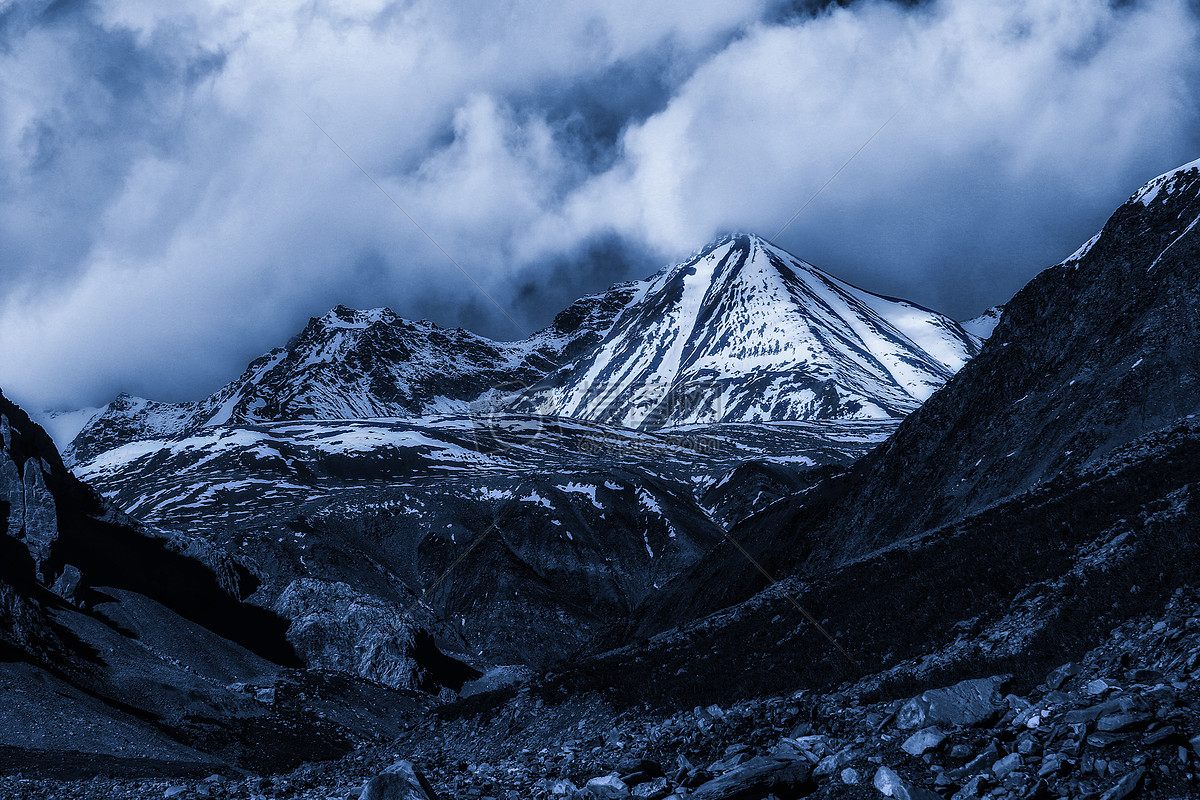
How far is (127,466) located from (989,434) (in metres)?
197

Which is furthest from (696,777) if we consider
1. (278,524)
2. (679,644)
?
(278,524)

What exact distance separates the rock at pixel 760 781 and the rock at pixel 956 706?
5.17 feet

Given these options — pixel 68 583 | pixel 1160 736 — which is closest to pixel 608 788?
pixel 1160 736

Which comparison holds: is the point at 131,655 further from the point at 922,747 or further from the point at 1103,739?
the point at 1103,739

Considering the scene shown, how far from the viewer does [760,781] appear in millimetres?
10383

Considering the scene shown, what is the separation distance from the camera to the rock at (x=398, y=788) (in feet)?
38.3

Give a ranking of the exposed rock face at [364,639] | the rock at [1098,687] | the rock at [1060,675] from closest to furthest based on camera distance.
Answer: the rock at [1098,687], the rock at [1060,675], the exposed rock face at [364,639]

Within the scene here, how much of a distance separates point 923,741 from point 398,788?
23.3 feet

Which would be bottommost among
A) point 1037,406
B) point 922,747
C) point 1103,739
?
point 1103,739

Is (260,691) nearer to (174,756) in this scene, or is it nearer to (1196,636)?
(174,756)

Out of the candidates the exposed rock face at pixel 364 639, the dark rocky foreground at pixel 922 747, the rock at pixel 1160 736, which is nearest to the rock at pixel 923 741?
the dark rocky foreground at pixel 922 747

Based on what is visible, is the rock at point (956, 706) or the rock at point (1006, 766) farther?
the rock at point (956, 706)

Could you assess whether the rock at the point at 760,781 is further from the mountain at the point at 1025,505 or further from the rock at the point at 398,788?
the mountain at the point at 1025,505

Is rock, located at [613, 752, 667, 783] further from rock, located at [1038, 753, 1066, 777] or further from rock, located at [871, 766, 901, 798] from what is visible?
rock, located at [1038, 753, 1066, 777]
